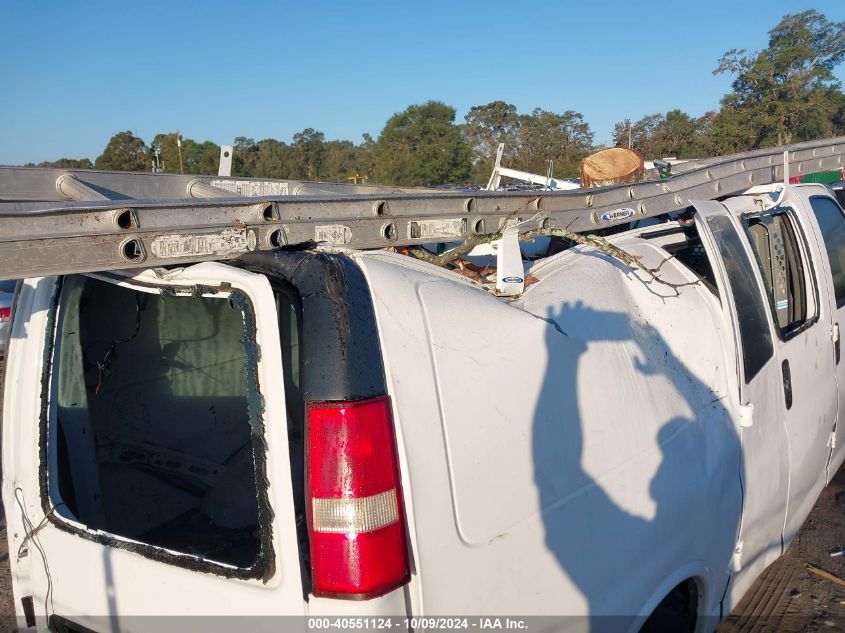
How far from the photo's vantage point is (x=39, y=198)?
2590 millimetres

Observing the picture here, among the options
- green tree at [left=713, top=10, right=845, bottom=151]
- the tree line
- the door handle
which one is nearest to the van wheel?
the door handle

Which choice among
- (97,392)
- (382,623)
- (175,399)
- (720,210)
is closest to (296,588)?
(382,623)

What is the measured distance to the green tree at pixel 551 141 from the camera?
22.3 meters

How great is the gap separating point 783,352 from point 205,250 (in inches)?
98.8

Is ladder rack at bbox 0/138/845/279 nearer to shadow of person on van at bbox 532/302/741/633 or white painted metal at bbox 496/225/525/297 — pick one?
white painted metal at bbox 496/225/525/297

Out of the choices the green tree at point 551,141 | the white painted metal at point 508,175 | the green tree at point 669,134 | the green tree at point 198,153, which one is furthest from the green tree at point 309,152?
the white painted metal at point 508,175

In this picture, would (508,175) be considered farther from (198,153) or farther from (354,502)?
(198,153)

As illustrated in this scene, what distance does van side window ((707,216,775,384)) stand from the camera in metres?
2.68

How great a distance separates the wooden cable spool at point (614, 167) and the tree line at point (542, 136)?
591 inches

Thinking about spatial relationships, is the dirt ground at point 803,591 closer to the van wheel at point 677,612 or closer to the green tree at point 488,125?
the van wheel at point 677,612

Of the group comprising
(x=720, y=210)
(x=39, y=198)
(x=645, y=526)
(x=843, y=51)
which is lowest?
(x=645, y=526)

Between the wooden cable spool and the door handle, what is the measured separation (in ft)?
5.35

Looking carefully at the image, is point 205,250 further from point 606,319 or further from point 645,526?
point 645,526

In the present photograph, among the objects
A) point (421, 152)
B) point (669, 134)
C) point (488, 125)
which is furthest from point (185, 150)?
point (669, 134)
